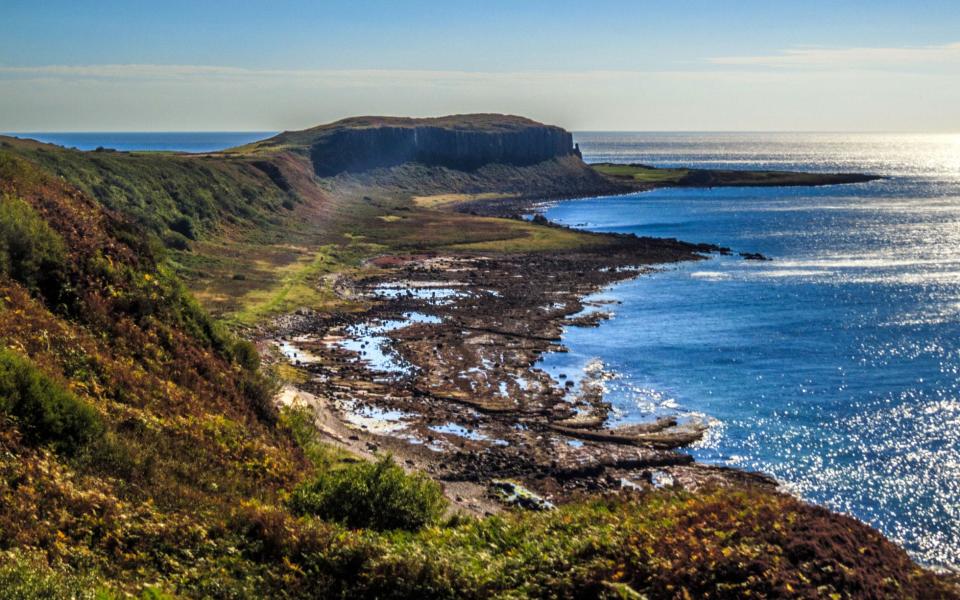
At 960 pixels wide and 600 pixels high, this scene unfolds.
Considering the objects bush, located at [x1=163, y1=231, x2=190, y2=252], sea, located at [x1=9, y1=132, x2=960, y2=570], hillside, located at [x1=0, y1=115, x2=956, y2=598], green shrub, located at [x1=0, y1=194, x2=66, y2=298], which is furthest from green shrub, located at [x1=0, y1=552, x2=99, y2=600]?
bush, located at [x1=163, y1=231, x2=190, y2=252]

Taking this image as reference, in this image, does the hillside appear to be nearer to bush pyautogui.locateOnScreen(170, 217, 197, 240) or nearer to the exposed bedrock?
bush pyautogui.locateOnScreen(170, 217, 197, 240)

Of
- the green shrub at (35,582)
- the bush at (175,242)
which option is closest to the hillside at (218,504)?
the green shrub at (35,582)

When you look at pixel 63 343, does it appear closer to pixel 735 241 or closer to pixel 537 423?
pixel 537 423

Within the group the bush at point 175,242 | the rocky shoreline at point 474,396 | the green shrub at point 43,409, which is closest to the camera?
the green shrub at point 43,409

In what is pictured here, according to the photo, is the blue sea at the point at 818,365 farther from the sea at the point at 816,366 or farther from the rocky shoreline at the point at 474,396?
the rocky shoreline at the point at 474,396

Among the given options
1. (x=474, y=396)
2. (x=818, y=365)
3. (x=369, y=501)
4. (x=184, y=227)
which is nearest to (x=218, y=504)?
(x=369, y=501)

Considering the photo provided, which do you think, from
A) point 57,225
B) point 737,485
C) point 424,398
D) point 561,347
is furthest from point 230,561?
point 561,347
